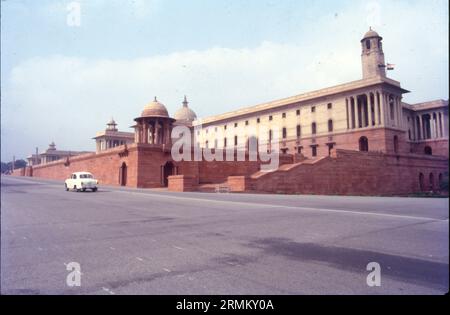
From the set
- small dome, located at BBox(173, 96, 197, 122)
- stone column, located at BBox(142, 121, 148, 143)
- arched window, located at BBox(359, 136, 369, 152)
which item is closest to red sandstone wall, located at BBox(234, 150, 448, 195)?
arched window, located at BBox(359, 136, 369, 152)

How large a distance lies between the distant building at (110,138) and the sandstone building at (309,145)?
0.17m

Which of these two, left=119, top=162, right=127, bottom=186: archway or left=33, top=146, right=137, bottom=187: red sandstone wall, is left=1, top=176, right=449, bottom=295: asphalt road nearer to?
left=33, top=146, right=137, bottom=187: red sandstone wall

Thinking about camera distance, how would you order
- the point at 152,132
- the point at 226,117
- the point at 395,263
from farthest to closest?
the point at 226,117 < the point at 152,132 < the point at 395,263

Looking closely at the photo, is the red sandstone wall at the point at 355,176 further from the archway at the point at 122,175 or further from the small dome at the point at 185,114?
the small dome at the point at 185,114

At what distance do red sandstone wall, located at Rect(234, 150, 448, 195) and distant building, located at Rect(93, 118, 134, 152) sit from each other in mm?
27987

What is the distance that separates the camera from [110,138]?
45406 mm

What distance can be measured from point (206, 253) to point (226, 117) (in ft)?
182

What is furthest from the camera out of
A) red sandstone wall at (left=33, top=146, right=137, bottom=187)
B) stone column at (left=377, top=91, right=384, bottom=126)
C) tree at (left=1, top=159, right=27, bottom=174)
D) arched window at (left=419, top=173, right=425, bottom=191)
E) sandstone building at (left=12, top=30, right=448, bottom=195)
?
tree at (left=1, top=159, right=27, bottom=174)

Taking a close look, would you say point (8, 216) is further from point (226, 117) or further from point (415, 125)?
point (415, 125)

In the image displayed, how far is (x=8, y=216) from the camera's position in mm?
9500

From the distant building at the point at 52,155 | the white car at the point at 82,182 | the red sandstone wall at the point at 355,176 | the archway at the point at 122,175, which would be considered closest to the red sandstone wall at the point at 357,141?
the red sandstone wall at the point at 355,176

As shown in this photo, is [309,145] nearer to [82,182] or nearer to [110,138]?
[110,138]

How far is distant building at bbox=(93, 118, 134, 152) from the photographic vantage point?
44844mm
